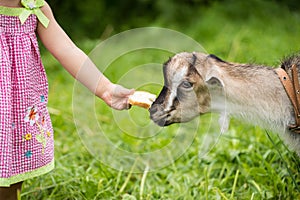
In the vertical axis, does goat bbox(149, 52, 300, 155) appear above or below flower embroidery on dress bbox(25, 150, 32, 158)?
above

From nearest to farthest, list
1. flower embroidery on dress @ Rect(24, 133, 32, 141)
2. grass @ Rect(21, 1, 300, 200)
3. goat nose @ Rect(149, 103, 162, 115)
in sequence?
flower embroidery on dress @ Rect(24, 133, 32, 141) → goat nose @ Rect(149, 103, 162, 115) → grass @ Rect(21, 1, 300, 200)

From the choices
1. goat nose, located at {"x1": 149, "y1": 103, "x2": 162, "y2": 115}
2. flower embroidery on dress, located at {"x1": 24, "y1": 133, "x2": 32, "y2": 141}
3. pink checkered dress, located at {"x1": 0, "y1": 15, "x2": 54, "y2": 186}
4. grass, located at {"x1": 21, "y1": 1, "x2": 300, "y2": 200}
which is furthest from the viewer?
grass, located at {"x1": 21, "y1": 1, "x2": 300, "y2": 200}

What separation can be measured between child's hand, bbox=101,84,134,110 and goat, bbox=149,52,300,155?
15cm

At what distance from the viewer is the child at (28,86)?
216 centimetres

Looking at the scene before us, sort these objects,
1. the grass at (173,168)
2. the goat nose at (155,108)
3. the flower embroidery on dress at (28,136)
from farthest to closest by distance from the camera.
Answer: the grass at (173,168) → the goat nose at (155,108) → the flower embroidery on dress at (28,136)

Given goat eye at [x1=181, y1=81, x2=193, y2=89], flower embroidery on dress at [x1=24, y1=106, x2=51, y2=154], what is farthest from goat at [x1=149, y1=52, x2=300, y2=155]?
flower embroidery on dress at [x1=24, y1=106, x2=51, y2=154]

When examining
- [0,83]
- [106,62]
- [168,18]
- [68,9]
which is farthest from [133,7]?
[0,83]

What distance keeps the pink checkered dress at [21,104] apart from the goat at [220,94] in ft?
1.60

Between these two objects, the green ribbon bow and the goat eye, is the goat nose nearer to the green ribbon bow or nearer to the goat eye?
the goat eye

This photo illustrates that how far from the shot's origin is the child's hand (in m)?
2.45

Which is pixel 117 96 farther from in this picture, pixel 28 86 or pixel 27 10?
pixel 27 10

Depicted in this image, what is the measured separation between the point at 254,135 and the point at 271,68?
1306mm

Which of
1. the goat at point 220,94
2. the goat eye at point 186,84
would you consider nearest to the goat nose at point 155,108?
the goat at point 220,94

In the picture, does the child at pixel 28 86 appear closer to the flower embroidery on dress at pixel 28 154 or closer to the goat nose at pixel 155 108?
the flower embroidery on dress at pixel 28 154
